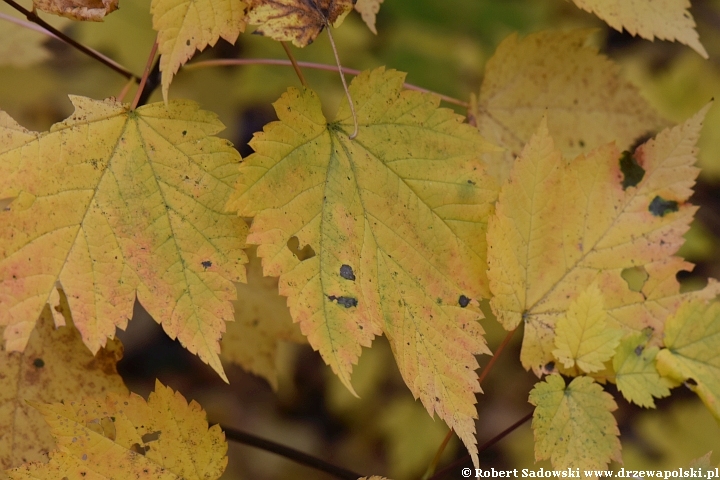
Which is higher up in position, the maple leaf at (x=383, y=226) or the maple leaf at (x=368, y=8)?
the maple leaf at (x=368, y=8)

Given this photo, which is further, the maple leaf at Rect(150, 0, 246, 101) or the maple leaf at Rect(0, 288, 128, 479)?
the maple leaf at Rect(0, 288, 128, 479)

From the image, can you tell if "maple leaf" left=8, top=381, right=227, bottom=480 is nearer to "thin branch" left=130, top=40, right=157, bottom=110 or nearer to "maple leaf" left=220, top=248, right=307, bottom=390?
"maple leaf" left=220, top=248, right=307, bottom=390

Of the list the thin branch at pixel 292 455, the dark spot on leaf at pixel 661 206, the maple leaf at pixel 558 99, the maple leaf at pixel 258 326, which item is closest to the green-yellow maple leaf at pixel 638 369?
the dark spot on leaf at pixel 661 206

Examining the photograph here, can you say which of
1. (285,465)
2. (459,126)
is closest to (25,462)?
(459,126)

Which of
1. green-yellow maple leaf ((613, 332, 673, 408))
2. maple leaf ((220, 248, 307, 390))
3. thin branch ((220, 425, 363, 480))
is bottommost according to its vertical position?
thin branch ((220, 425, 363, 480))

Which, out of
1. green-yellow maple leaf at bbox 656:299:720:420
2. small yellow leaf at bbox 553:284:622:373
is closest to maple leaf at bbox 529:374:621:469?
small yellow leaf at bbox 553:284:622:373

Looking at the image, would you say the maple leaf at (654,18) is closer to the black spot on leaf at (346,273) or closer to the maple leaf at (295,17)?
the maple leaf at (295,17)

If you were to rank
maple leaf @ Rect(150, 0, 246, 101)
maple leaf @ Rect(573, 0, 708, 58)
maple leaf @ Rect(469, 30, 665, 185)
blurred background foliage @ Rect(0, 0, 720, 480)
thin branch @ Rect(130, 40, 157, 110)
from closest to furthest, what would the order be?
maple leaf @ Rect(150, 0, 246, 101), thin branch @ Rect(130, 40, 157, 110), maple leaf @ Rect(573, 0, 708, 58), maple leaf @ Rect(469, 30, 665, 185), blurred background foliage @ Rect(0, 0, 720, 480)
